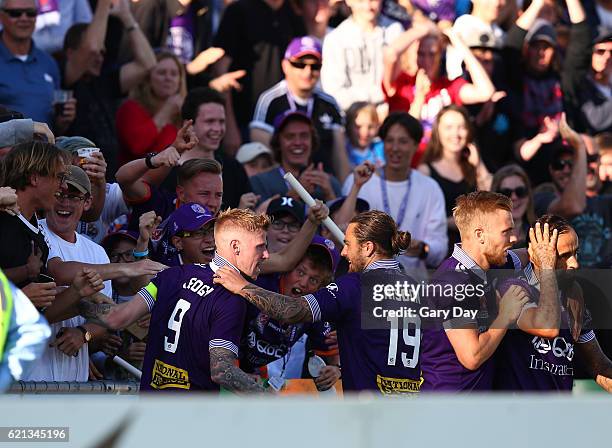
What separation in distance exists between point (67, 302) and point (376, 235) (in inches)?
68.2

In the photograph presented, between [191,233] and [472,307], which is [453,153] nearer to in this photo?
[191,233]

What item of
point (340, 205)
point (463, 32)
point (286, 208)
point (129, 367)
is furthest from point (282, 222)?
point (463, 32)

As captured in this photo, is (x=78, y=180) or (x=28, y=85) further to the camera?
(x=28, y=85)

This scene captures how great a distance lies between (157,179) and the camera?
356 inches

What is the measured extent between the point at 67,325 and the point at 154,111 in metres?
3.25

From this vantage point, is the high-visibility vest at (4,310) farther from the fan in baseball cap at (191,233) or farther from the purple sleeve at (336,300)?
the fan in baseball cap at (191,233)

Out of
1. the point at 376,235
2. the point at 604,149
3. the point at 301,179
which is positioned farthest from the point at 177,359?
the point at 604,149

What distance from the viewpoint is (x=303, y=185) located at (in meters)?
10.1

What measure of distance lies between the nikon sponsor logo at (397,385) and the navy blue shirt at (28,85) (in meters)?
3.95

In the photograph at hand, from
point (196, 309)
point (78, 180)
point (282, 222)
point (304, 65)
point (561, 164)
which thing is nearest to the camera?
point (196, 309)

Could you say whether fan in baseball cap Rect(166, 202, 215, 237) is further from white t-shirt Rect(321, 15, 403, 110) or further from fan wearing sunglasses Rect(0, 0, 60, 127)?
white t-shirt Rect(321, 15, 403, 110)

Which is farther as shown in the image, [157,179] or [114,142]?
[114,142]

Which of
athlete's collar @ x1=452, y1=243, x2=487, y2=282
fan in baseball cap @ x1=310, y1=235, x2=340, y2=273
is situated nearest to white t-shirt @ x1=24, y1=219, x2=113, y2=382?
fan in baseball cap @ x1=310, y1=235, x2=340, y2=273

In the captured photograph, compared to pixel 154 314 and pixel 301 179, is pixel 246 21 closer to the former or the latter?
pixel 301 179
